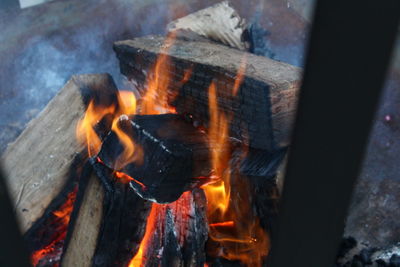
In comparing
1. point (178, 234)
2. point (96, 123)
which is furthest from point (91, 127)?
point (178, 234)

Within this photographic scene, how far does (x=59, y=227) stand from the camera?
213cm

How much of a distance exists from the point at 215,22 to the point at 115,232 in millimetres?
1682

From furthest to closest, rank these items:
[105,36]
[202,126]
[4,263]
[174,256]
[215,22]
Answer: [105,36] → [215,22] → [202,126] → [174,256] → [4,263]

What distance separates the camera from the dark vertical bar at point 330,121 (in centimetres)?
40

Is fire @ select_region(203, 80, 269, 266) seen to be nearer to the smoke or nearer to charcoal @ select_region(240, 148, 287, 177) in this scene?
charcoal @ select_region(240, 148, 287, 177)

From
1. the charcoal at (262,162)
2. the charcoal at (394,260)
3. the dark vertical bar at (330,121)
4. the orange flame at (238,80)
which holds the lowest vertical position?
the charcoal at (394,260)

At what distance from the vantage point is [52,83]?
115 inches

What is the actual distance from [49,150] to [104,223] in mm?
635

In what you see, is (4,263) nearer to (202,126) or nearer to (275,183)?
(275,183)

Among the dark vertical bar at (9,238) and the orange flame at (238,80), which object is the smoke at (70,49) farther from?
the dark vertical bar at (9,238)

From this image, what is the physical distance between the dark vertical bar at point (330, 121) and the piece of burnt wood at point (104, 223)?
132cm

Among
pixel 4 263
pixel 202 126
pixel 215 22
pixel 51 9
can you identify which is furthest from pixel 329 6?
pixel 51 9

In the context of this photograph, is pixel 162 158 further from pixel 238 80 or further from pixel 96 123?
pixel 96 123

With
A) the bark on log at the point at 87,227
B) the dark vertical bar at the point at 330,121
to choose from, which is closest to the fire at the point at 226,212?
the bark on log at the point at 87,227
